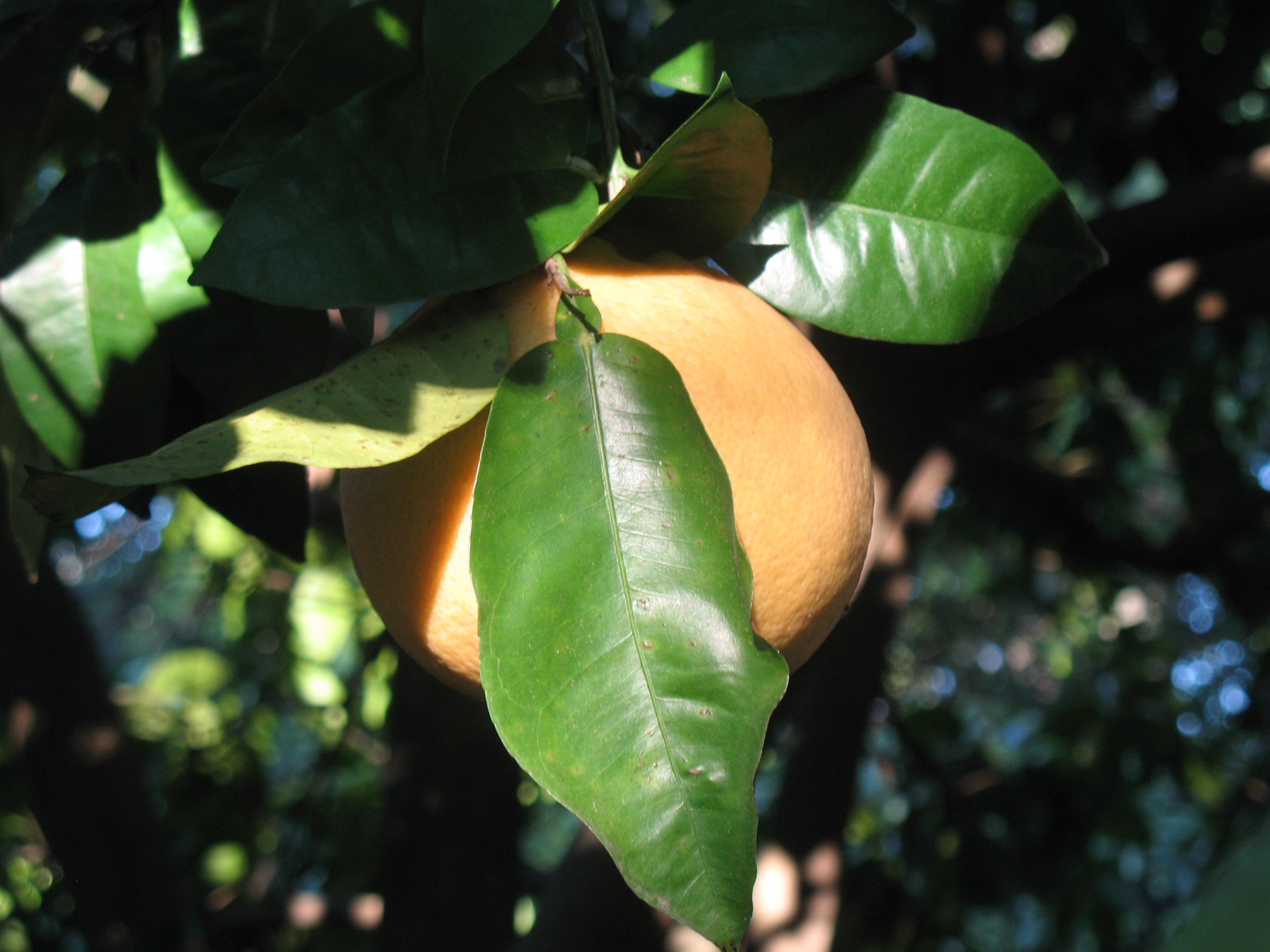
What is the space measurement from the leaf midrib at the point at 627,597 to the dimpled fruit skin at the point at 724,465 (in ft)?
0.13

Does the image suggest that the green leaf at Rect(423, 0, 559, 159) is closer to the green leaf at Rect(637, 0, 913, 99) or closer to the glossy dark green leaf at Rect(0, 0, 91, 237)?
the green leaf at Rect(637, 0, 913, 99)

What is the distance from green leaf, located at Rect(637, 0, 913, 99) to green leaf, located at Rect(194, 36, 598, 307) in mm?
81

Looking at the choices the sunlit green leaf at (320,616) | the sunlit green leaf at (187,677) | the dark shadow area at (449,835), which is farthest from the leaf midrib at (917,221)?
the sunlit green leaf at (187,677)

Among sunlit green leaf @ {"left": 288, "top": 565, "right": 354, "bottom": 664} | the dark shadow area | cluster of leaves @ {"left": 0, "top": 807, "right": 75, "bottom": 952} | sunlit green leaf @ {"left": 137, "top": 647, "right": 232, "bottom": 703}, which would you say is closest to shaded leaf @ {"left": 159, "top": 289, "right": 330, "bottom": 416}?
the dark shadow area

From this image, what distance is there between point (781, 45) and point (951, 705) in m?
2.26

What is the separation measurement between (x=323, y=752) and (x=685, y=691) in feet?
5.18

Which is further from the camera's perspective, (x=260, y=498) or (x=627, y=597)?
(x=260, y=498)

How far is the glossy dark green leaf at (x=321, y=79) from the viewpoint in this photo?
38 centimetres

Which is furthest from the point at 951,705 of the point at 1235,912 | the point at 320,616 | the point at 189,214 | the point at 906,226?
the point at 1235,912

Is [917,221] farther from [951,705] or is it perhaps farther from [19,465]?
[951,705]

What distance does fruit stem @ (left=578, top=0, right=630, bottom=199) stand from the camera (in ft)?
1.37

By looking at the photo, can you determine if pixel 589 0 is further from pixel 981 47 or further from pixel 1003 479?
pixel 1003 479

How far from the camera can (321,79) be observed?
39 cm

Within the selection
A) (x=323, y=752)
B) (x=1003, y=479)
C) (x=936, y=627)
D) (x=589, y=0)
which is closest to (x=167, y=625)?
(x=936, y=627)
